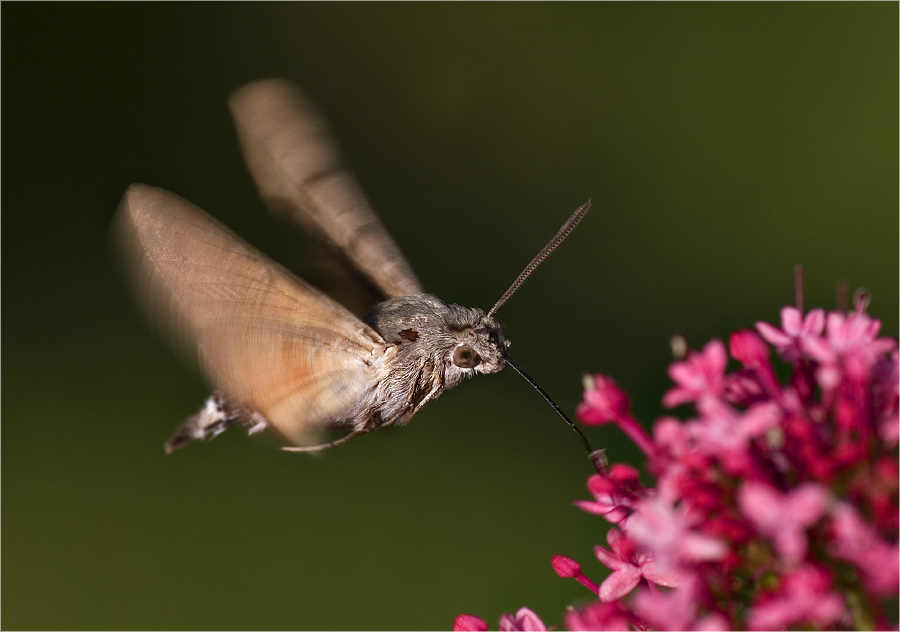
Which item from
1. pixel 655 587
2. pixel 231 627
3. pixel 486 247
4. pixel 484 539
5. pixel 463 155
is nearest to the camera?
pixel 655 587

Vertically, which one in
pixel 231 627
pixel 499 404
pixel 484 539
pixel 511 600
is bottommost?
pixel 231 627

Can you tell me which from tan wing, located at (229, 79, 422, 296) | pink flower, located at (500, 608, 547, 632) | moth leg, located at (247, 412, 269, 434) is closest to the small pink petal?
pink flower, located at (500, 608, 547, 632)

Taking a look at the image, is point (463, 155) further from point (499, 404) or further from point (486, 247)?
point (499, 404)

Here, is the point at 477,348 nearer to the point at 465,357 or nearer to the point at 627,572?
the point at 465,357

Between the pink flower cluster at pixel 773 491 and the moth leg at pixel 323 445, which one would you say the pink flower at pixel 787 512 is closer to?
the pink flower cluster at pixel 773 491

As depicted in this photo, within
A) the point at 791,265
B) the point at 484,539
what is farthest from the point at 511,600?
the point at 791,265

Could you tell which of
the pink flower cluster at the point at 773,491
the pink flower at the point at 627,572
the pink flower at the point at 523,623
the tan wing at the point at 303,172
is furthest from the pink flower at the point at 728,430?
the tan wing at the point at 303,172

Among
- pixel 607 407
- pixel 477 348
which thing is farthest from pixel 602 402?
pixel 477 348

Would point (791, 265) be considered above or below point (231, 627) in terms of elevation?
above
